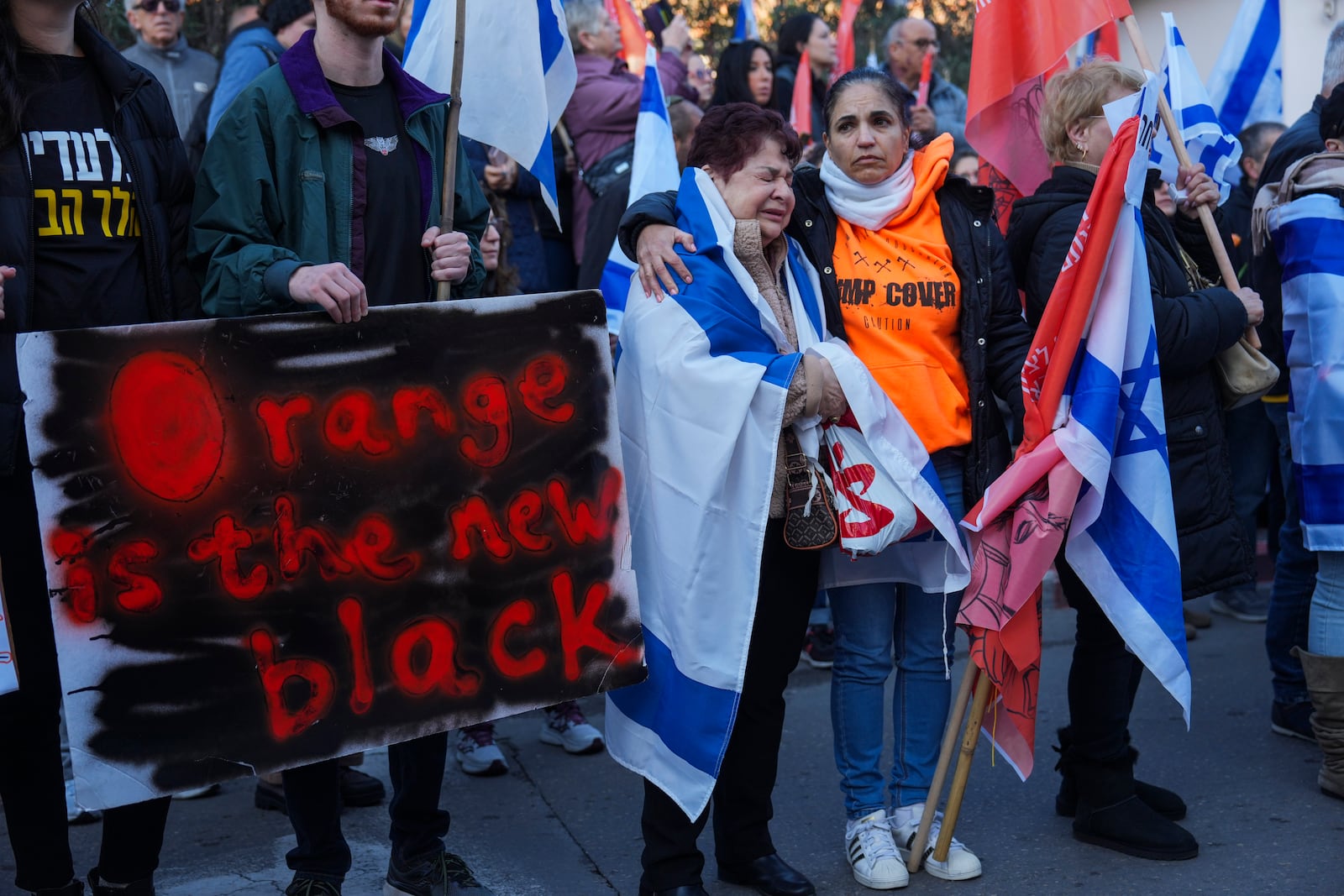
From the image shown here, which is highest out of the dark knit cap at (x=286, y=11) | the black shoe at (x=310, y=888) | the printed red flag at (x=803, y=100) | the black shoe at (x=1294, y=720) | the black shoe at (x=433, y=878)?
the dark knit cap at (x=286, y=11)

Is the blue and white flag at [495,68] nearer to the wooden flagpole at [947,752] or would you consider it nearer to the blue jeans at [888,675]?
the blue jeans at [888,675]

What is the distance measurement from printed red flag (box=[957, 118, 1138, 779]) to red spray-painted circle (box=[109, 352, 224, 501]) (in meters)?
1.76

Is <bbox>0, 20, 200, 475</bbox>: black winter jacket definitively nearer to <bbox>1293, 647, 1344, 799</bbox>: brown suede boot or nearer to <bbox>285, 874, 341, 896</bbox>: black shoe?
<bbox>285, 874, 341, 896</bbox>: black shoe

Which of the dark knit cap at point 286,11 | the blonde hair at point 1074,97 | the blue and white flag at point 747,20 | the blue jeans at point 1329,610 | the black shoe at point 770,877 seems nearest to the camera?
the black shoe at point 770,877

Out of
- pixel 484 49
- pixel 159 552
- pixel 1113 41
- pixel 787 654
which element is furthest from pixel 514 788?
pixel 1113 41

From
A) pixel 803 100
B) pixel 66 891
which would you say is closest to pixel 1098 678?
pixel 66 891

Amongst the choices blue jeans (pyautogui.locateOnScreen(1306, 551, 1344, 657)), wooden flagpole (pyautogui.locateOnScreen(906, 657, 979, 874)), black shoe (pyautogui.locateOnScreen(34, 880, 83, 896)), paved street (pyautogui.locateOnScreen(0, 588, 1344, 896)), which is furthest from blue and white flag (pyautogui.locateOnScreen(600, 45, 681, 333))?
black shoe (pyautogui.locateOnScreen(34, 880, 83, 896))

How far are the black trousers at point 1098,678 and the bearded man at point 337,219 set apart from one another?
1.67 metres

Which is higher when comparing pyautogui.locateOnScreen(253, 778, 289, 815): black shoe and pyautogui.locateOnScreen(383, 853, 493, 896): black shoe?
pyautogui.locateOnScreen(383, 853, 493, 896): black shoe

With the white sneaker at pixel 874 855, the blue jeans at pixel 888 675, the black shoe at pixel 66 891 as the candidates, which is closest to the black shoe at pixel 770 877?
the white sneaker at pixel 874 855

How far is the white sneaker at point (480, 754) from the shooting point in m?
4.43

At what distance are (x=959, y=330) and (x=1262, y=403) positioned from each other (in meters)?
2.93

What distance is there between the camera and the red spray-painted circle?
2689 mm

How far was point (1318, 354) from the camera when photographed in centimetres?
404
